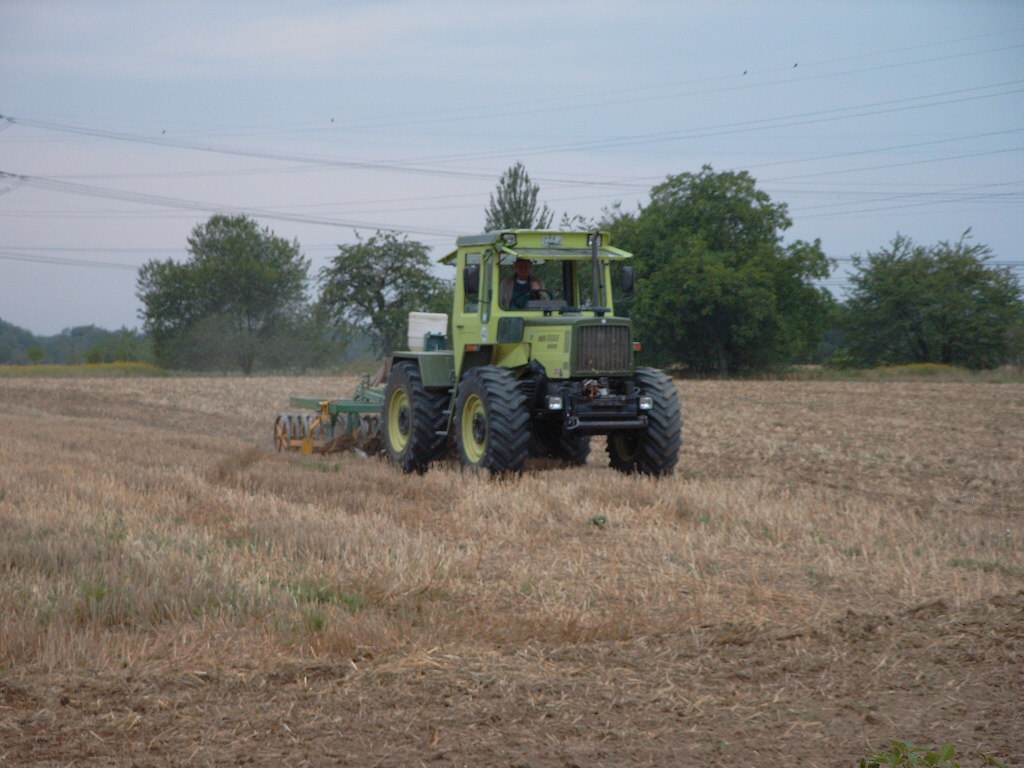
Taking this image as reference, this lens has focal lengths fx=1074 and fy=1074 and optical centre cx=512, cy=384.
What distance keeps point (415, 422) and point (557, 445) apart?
1.72m

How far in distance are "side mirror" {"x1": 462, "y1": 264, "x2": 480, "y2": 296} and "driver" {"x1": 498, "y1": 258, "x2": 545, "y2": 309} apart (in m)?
0.33

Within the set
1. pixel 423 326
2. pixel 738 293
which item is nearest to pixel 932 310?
pixel 738 293

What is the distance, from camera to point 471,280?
1103 centimetres

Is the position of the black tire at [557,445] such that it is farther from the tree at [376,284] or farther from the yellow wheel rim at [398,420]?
the tree at [376,284]

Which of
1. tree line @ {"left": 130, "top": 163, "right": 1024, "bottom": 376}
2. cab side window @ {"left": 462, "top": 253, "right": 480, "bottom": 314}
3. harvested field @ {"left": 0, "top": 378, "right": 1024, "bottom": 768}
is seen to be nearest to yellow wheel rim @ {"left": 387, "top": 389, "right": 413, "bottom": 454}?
cab side window @ {"left": 462, "top": 253, "right": 480, "bottom": 314}

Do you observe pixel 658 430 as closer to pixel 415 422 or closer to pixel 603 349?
pixel 603 349

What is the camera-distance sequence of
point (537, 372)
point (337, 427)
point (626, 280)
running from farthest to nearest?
point (337, 427) < point (537, 372) < point (626, 280)

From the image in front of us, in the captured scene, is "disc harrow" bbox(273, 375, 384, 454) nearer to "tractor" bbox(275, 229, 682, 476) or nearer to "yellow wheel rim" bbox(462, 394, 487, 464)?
"tractor" bbox(275, 229, 682, 476)

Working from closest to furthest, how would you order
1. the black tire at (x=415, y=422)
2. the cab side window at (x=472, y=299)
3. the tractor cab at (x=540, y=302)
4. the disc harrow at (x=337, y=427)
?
the tractor cab at (x=540, y=302) < the cab side window at (x=472, y=299) < the black tire at (x=415, y=422) < the disc harrow at (x=337, y=427)

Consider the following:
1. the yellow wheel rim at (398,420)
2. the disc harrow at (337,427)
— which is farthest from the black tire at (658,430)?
the disc harrow at (337,427)

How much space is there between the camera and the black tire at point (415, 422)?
12047 millimetres

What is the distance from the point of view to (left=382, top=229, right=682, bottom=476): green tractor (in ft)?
35.3

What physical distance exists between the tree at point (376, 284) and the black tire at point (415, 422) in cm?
3802

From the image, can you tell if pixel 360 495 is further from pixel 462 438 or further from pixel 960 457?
pixel 960 457
